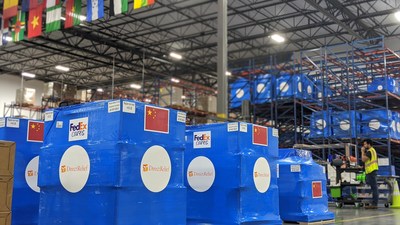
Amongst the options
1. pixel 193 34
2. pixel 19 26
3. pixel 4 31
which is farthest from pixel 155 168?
pixel 193 34

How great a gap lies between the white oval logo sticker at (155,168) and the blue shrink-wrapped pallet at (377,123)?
11453 mm

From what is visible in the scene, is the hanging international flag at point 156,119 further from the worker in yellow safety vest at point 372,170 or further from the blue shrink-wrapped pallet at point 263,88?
the blue shrink-wrapped pallet at point 263,88

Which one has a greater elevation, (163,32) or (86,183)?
(163,32)

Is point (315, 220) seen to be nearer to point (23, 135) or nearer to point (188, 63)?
point (23, 135)

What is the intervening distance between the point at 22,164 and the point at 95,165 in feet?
5.96

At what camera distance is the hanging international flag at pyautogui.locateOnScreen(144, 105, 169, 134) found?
4.64 m

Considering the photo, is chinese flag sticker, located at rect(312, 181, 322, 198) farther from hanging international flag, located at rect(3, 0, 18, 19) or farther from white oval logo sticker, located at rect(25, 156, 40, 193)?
hanging international flag, located at rect(3, 0, 18, 19)

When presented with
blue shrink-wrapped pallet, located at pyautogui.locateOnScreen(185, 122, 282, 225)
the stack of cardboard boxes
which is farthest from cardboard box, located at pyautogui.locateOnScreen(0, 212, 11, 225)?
blue shrink-wrapped pallet, located at pyautogui.locateOnScreen(185, 122, 282, 225)

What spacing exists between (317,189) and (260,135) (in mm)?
2343

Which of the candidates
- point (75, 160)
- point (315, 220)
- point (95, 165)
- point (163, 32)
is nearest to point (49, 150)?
point (75, 160)

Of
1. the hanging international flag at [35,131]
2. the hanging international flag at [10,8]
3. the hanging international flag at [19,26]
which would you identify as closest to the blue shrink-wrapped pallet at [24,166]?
the hanging international flag at [35,131]

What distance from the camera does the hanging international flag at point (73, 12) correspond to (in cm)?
1224

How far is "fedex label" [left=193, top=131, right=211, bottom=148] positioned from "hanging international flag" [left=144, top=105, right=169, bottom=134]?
1.48m

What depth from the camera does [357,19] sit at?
20750mm
